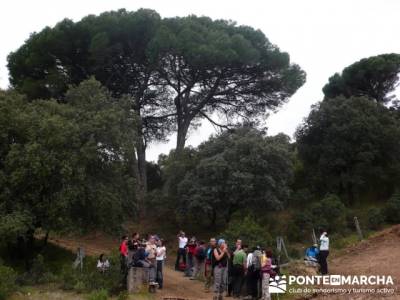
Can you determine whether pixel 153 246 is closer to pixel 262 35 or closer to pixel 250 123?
pixel 250 123

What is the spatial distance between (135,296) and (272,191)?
14235 millimetres

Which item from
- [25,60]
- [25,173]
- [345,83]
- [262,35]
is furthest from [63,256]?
[345,83]

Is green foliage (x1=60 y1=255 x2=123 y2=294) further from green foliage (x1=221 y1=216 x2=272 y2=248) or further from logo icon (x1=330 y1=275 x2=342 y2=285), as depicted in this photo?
logo icon (x1=330 y1=275 x2=342 y2=285)

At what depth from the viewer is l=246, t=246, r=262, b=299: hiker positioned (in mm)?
12500

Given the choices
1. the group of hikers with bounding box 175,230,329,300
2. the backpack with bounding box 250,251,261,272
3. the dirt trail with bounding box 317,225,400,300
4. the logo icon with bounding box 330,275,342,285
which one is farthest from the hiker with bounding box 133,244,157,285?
the logo icon with bounding box 330,275,342,285

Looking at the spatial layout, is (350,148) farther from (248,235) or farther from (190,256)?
(190,256)

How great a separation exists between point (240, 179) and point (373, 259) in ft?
28.2

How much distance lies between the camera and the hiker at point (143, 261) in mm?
13113

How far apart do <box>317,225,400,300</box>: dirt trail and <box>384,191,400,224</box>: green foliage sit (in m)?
3.99

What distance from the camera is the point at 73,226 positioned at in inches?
742

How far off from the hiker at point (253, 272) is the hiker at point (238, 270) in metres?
0.32

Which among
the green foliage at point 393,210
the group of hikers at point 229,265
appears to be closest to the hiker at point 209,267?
the group of hikers at point 229,265

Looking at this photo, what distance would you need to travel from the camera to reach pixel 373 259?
17.5 m

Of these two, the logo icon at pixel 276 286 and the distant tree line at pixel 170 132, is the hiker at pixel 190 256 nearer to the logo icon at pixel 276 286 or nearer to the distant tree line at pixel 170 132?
the distant tree line at pixel 170 132
